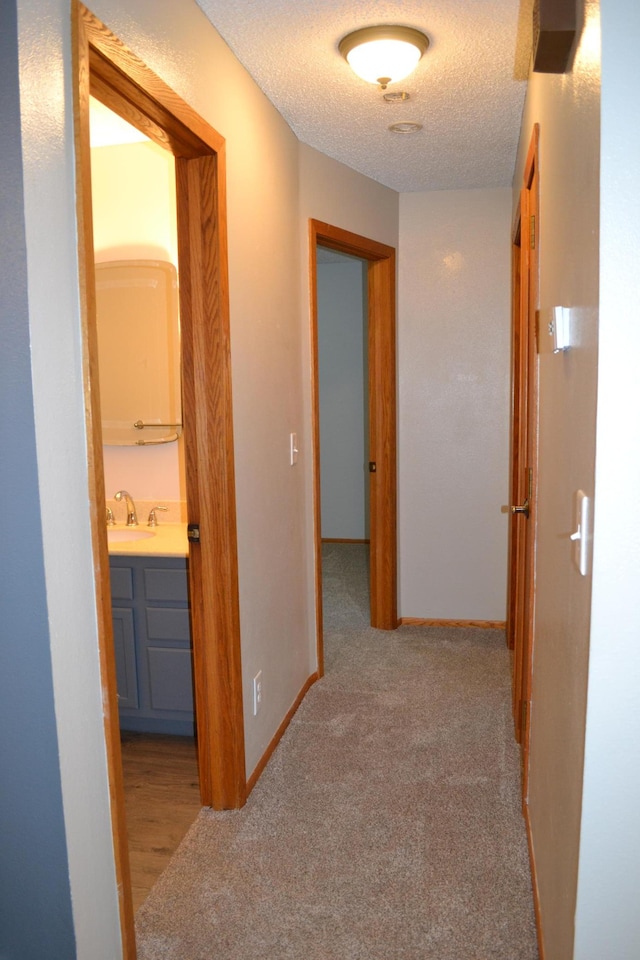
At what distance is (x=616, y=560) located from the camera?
119cm

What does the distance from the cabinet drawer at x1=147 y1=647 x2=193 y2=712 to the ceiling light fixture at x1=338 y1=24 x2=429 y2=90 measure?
209 centimetres

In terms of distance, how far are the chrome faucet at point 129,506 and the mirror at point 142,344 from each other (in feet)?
0.80

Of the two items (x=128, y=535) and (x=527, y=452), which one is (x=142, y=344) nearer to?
(x=128, y=535)

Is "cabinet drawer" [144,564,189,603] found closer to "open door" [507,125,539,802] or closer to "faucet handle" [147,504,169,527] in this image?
"faucet handle" [147,504,169,527]

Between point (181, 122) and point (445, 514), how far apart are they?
2775 mm

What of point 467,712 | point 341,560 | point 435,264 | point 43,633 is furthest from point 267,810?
point 341,560

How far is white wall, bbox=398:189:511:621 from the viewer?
13.6ft

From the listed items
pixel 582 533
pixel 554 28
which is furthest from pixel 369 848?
pixel 554 28

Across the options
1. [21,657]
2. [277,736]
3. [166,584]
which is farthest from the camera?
[277,736]

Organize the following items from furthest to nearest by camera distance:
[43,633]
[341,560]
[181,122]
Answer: [341,560]
[181,122]
[43,633]

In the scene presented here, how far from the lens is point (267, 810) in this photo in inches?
98.8

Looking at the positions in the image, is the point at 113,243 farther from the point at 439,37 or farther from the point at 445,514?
the point at 445,514

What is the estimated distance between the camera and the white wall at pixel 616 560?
1.14 metres

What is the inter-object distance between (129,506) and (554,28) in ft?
8.22
